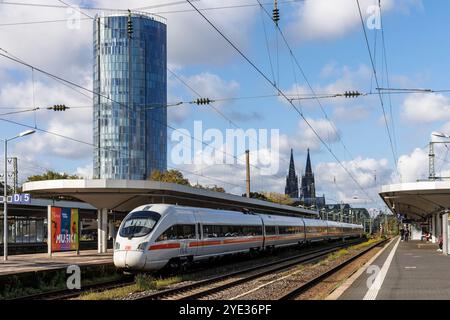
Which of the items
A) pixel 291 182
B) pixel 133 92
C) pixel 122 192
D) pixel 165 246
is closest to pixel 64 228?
pixel 122 192

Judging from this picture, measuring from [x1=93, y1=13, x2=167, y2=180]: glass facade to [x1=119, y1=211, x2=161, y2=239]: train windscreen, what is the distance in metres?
95.9

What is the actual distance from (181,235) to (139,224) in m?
2.52

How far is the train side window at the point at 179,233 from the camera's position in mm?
22953

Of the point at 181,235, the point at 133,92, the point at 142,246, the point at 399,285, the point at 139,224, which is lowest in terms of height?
the point at 399,285

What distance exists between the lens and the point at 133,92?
422 feet

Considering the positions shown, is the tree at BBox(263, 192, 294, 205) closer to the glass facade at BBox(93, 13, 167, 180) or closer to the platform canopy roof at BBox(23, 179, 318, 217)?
the glass facade at BBox(93, 13, 167, 180)

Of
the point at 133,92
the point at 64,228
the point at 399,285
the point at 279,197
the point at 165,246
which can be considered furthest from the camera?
the point at 279,197

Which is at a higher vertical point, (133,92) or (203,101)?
(133,92)

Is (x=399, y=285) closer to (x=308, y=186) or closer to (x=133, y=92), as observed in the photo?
(x=133, y=92)

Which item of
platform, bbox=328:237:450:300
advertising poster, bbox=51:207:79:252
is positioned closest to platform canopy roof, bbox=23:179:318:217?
advertising poster, bbox=51:207:79:252

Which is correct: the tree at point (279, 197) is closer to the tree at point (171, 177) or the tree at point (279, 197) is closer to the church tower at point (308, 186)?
the church tower at point (308, 186)

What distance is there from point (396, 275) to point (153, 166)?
11068cm

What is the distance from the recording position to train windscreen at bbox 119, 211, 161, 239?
72.8ft
